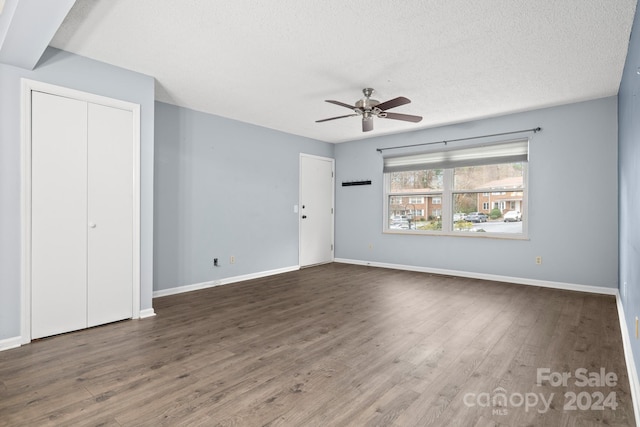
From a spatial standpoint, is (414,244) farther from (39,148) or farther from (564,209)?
(39,148)

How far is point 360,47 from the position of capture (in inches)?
113

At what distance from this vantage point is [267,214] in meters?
5.66

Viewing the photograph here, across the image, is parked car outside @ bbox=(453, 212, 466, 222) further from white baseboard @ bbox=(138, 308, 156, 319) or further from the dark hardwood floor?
white baseboard @ bbox=(138, 308, 156, 319)

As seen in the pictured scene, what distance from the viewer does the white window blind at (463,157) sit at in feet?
16.1

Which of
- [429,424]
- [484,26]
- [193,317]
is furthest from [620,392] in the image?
[193,317]

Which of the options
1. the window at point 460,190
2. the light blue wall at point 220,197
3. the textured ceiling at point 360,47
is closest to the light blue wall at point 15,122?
the textured ceiling at point 360,47

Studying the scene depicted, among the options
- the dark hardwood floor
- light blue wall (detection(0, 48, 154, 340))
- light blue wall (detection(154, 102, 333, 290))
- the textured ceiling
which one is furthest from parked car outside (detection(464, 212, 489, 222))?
light blue wall (detection(0, 48, 154, 340))

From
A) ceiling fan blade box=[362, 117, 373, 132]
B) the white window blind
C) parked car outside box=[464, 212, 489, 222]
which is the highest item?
ceiling fan blade box=[362, 117, 373, 132]

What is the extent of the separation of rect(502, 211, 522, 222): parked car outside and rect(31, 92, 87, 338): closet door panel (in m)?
5.40

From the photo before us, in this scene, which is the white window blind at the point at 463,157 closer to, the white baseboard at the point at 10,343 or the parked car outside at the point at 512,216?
the parked car outside at the point at 512,216

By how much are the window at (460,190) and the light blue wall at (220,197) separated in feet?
6.43

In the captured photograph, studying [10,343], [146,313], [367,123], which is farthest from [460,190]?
[10,343]

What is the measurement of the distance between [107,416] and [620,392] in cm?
295

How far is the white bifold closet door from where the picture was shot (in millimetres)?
2830
